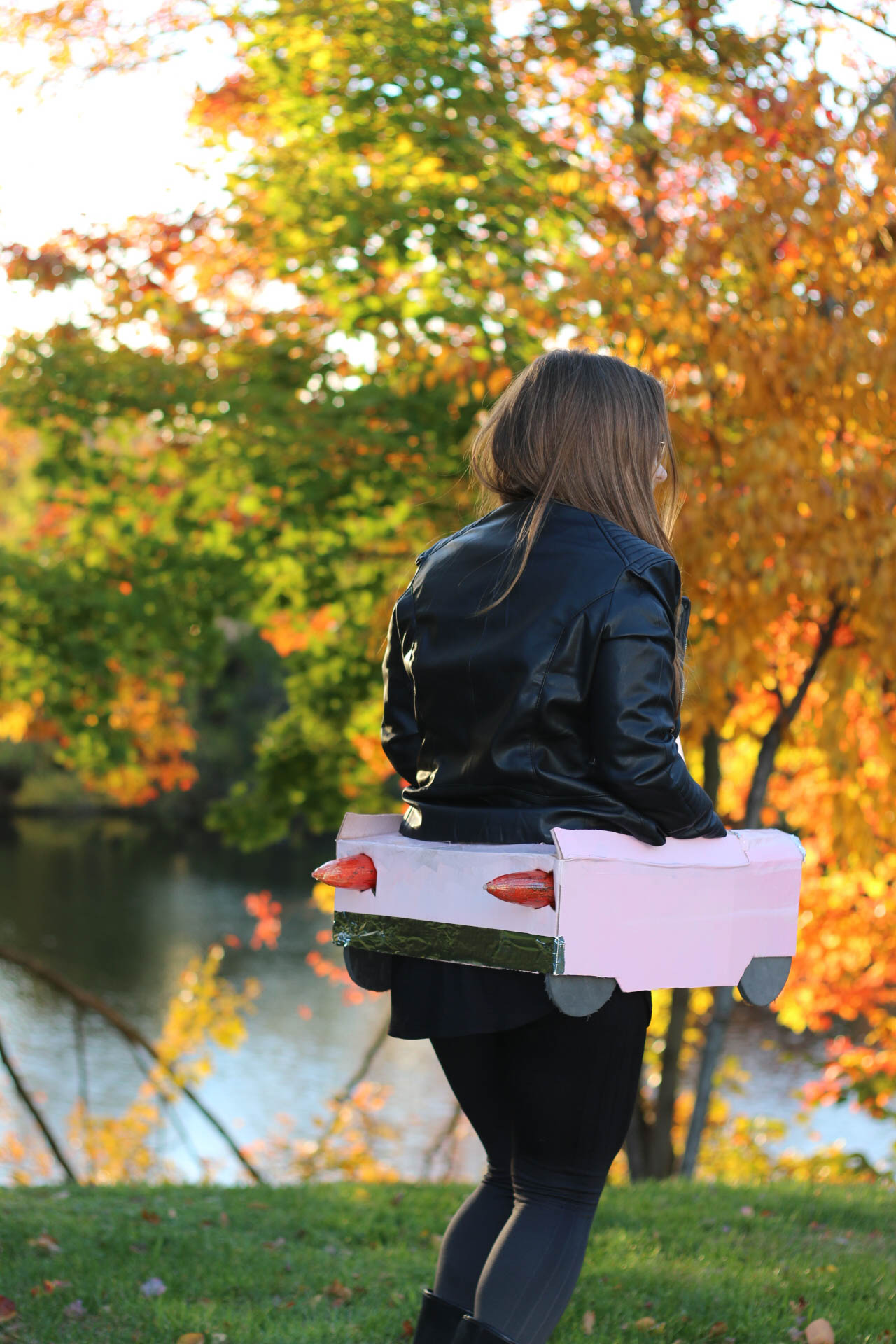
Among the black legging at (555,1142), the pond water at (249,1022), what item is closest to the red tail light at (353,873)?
the black legging at (555,1142)

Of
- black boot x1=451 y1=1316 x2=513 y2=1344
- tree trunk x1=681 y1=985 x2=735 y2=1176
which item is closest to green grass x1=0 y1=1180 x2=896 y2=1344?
black boot x1=451 y1=1316 x2=513 y2=1344

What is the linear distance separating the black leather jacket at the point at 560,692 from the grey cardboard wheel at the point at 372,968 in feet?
0.72

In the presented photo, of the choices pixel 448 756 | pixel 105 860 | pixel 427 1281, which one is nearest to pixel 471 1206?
pixel 448 756

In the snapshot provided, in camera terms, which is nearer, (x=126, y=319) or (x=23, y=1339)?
(x=23, y=1339)

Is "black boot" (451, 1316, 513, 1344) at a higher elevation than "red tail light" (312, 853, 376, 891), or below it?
below

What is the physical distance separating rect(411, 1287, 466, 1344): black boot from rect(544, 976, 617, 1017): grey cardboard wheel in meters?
0.58

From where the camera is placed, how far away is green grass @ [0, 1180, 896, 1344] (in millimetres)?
2809

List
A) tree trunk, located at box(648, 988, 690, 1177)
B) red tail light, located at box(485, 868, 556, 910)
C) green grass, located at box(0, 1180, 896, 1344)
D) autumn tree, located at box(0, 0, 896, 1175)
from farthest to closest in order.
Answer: tree trunk, located at box(648, 988, 690, 1177)
autumn tree, located at box(0, 0, 896, 1175)
green grass, located at box(0, 1180, 896, 1344)
red tail light, located at box(485, 868, 556, 910)

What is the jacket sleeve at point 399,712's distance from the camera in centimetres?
200

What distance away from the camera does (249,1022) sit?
58.2ft

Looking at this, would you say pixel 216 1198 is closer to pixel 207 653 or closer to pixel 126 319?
pixel 207 653

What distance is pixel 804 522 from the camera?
14.7ft

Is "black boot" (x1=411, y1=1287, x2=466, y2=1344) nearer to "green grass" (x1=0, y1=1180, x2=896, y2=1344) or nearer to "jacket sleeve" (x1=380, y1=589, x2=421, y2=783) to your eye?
"jacket sleeve" (x1=380, y1=589, x2=421, y2=783)

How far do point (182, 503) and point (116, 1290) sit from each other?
560 cm
